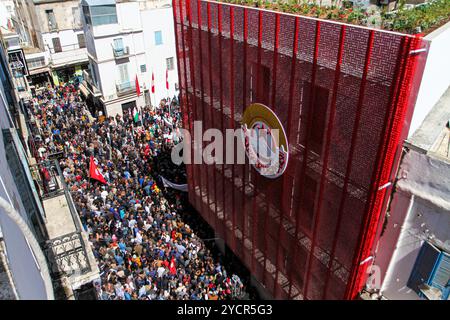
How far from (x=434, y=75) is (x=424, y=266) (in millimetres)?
4404

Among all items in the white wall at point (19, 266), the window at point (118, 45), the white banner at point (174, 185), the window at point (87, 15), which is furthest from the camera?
the window at point (118, 45)

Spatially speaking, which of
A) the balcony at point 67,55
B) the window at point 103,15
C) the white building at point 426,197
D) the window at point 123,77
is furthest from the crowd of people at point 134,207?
the balcony at point 67,55

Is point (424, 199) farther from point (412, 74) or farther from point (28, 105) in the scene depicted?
point (28, 105)

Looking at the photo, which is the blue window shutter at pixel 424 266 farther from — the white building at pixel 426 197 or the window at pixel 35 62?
the window at pixel 35 62

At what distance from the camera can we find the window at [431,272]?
25.3 ft

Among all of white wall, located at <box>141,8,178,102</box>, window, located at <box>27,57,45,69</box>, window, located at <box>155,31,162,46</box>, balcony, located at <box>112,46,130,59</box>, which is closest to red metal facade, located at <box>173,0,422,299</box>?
balcony, located at <box>112,46,130,59</box>

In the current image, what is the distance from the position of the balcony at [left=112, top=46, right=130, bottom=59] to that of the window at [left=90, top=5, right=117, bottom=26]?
6.71 feet

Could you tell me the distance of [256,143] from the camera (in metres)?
11.3

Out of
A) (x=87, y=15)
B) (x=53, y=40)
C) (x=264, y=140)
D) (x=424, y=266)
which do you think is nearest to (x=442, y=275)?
(x=424, y=266)

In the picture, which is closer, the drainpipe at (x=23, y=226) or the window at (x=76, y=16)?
the drainpipe at (x=23, y=226)

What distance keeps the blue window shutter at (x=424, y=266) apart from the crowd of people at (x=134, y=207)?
8.04 m

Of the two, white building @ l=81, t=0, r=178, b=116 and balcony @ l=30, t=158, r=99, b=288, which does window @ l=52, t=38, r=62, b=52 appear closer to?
Answer: white building @ l=81, t=0, r=178, b=116

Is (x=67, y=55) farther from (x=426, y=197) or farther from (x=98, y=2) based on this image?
(x=426, y=197)

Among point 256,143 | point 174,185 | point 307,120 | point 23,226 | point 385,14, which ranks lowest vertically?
point 174,185
